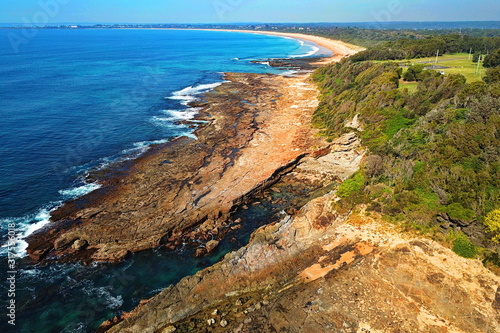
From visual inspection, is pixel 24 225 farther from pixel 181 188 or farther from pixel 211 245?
pixel 211 245

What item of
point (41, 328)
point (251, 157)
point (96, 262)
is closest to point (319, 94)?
point (251, 157)

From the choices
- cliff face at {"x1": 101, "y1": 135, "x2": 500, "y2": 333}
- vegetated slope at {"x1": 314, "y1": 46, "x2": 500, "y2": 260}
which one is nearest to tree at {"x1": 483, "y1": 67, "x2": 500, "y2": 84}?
vegetated slope at {"x1": 314, "y1": 46, "x2": 500, "y2": 260}

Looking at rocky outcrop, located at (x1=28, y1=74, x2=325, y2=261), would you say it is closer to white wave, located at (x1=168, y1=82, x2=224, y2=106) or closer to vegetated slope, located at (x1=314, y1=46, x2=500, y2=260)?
vegetated slope, located at (x1=314, y1=46, x2=500, y2=260)

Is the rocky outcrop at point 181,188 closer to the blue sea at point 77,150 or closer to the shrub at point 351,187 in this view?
the blue sea at point 77,150

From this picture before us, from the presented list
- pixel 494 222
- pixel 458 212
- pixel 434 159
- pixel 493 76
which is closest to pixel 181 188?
pixel 434 159

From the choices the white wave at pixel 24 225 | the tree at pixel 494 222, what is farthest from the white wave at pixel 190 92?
the tree at pixel 494 222
